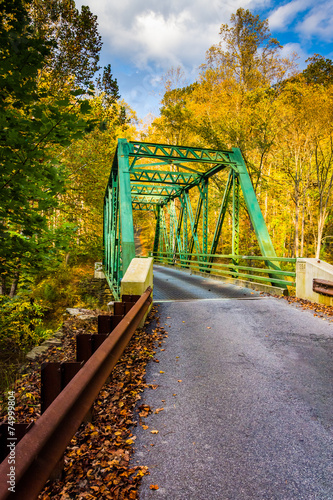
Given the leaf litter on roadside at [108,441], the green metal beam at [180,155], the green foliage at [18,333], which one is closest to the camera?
the leaf litter on roadside at [108,441]

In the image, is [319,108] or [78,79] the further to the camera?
[319,108]

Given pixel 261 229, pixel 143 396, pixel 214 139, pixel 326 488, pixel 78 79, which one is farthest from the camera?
pixel 214 139

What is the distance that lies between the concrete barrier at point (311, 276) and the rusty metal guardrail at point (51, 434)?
5.31m

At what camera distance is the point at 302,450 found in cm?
197

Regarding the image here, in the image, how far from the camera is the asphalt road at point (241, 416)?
172 centimetres

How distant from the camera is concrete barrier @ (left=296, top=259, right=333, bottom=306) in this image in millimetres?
5738

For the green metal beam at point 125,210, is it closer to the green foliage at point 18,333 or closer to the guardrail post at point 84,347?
the green foliage at point 18,333

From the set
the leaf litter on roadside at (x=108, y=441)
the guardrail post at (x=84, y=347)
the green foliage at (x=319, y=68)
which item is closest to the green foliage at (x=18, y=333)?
the leaf litter on roadside at (x=108, y=441)

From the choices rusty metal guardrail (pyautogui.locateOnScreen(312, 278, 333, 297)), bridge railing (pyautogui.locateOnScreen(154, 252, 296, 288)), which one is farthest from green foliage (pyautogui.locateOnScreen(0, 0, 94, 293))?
rusty metal guardrail (pyautogui.locateOnScreen(312, 278, 333, 297))

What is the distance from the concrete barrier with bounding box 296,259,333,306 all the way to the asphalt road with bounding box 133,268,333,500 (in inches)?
58.5

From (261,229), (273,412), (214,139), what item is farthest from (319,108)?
(273,412)

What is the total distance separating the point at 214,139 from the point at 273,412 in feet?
45.0

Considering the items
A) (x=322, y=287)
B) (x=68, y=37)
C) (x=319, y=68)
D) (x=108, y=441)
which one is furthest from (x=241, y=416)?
(x=319, y=68)

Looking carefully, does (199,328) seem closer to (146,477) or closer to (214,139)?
(146,477)
